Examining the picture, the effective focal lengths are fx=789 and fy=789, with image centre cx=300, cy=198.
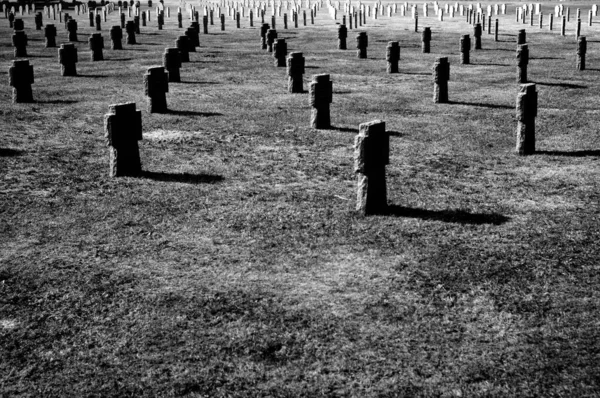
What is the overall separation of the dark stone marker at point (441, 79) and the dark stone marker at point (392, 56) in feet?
18.1

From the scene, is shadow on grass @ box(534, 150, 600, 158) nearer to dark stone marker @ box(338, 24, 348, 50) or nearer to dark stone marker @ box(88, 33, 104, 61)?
dark stone marker @ box(88, 33, 104, 61)

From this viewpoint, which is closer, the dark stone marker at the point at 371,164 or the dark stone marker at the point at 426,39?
the dark stone marker at the point at 371,164

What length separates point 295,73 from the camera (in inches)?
765

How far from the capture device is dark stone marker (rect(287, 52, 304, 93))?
19.2m

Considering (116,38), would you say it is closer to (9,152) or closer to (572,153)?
(9,152)

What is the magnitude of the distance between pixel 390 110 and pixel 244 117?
10.6ft

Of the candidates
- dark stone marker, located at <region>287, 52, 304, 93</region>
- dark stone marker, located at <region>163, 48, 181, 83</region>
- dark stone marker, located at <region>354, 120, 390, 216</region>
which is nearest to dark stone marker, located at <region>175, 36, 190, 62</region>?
dark stone marker, located at <region>163, 48, 181, 83</region>

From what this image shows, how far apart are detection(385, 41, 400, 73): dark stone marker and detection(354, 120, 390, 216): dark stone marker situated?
14362 millimetres

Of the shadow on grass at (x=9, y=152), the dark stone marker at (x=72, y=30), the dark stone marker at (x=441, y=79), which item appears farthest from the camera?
the dark stone marker at (x=72, y=30)

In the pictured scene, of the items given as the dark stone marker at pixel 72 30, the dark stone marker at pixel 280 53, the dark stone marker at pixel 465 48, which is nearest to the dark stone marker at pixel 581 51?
the dark stone marker at pixel 465 48

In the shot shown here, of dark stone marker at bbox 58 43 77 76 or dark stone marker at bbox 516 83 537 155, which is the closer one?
dark stone marker at bbox 516 83 537 155

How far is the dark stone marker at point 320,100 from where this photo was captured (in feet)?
47.9

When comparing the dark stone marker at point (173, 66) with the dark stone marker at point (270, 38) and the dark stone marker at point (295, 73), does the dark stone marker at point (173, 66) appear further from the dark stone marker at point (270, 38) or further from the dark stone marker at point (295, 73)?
the dark stone marker at point (270, 38)

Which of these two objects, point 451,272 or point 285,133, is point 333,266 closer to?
point 451,272
